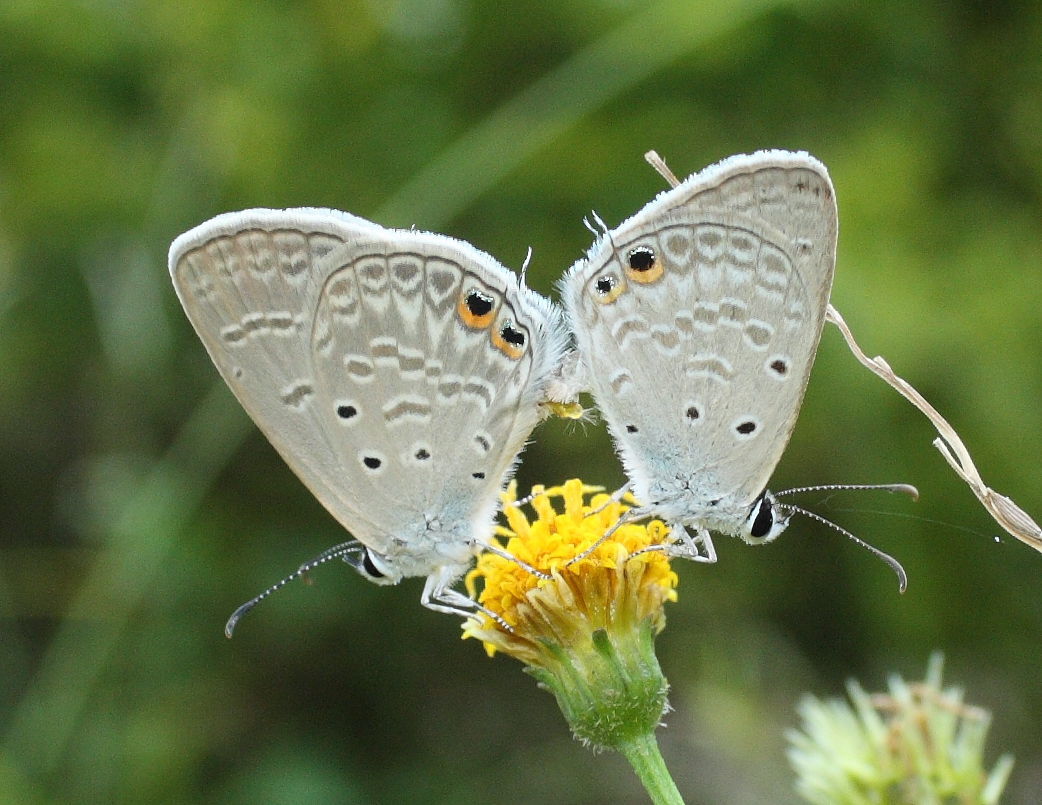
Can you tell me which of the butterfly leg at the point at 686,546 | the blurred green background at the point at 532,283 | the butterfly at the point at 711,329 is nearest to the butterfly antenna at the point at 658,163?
the butterfly at the point at 711,329

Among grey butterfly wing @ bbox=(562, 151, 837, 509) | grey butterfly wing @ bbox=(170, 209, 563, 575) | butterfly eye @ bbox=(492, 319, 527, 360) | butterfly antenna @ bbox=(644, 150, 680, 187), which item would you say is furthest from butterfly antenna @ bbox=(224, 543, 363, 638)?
butterfly antenna @ bbox=(644, 150, 680, 187)

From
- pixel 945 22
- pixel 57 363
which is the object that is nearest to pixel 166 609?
pixel 57 363

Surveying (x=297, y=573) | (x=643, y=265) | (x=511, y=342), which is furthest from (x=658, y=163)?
(x=297, y=573)

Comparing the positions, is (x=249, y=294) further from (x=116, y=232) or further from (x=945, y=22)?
(x=945, y=22)

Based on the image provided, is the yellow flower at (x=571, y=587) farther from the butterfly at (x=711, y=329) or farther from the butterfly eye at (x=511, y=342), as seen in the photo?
the butterfly eye at (x=511, y=342)

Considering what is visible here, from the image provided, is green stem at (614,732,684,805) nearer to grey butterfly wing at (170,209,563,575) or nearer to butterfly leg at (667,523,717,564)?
butterfly leg at (667,523,717,564)
